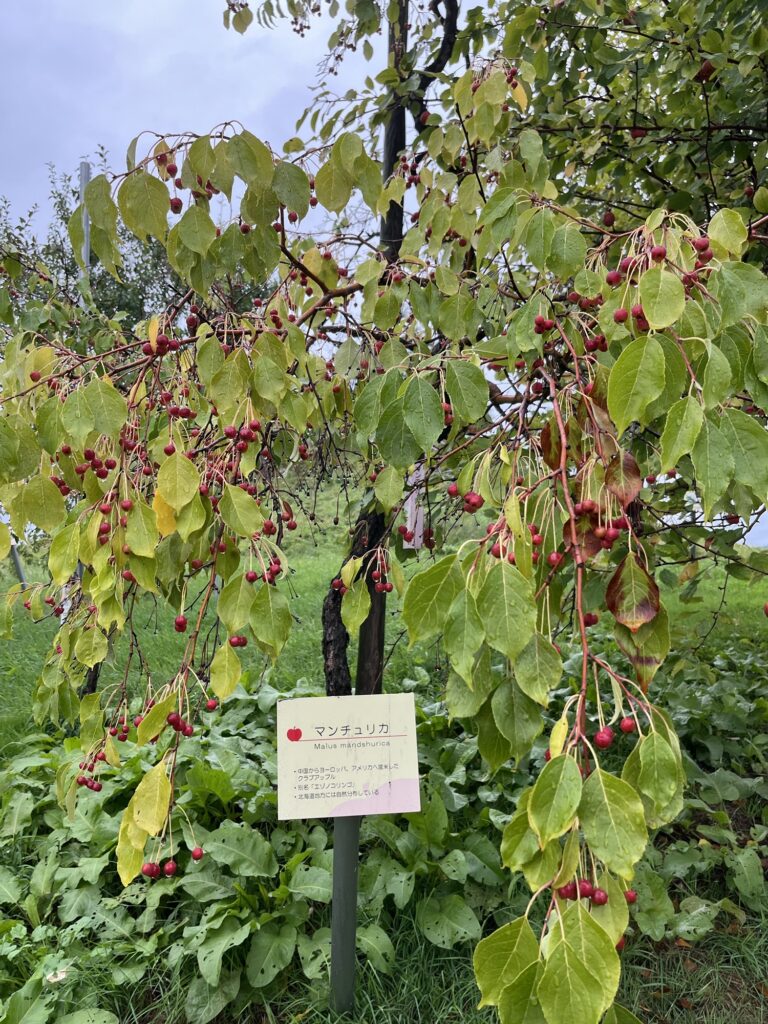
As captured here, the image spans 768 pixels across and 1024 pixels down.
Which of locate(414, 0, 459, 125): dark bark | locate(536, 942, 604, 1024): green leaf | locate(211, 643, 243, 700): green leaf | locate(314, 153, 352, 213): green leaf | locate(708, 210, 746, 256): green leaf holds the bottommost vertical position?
locate(536, 942, 604, 1024): green leaf

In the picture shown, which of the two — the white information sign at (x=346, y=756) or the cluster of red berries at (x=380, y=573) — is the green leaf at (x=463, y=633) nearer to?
the cluster of red berries at (x=380, y=573)

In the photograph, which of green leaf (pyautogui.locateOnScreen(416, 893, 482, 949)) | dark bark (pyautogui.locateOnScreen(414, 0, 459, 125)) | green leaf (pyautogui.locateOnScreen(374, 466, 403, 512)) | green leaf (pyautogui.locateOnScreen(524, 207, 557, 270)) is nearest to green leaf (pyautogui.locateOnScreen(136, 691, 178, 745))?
green leaf (pyautogui.locateOnScreen(374, 466, 403, 512))

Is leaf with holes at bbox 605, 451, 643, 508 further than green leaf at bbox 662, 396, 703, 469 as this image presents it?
Yes

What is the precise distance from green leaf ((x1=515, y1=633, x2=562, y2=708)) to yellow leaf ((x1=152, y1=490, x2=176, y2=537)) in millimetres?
573

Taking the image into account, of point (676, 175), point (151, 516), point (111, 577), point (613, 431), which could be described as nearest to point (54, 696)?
point (111, 577)

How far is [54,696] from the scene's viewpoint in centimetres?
162

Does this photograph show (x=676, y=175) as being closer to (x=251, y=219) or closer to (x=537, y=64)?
(x=537, y=64)

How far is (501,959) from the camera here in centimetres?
77

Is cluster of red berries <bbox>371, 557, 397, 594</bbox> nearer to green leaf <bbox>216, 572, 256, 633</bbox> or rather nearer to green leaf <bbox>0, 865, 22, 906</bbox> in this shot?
green leaf <bbox>216, 572, 256, 633</bbox>

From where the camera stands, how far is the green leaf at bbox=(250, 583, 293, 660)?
1044 mm

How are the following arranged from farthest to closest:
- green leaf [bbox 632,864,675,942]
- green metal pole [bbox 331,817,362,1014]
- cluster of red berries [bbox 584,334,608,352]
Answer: green leaf [bbox 632,864,675,942] < green metal pole [bbox 331,817,362,1014] < cluster of red berries [bbox 584,334,608,352]

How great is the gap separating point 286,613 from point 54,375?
0.59 meters

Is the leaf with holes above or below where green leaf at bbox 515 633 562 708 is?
above

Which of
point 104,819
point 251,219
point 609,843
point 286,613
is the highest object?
point 251,219
